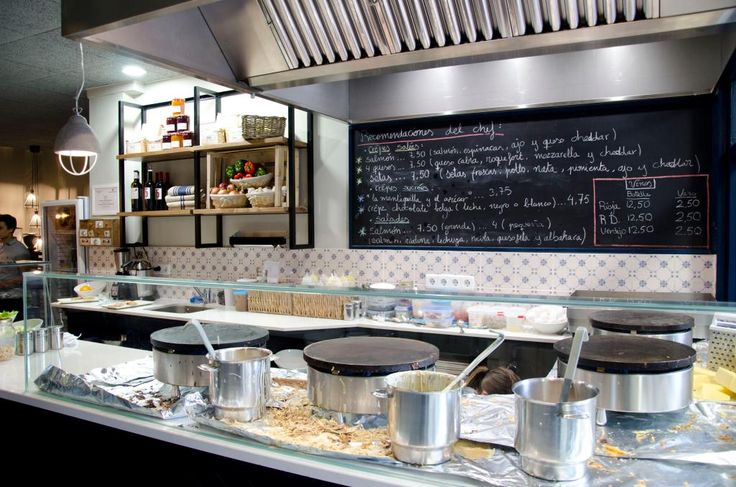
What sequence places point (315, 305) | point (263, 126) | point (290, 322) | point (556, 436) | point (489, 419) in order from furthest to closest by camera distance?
point (263, 126), point (315, 305), point (290, 322), point (489, 419), point (556, 436)

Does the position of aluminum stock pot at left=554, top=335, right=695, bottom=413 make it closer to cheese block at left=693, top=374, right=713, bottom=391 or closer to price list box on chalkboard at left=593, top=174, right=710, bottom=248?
cheese block at left=693, top=374, right=713, bottom=391

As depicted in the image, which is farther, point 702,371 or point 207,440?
point 702,371

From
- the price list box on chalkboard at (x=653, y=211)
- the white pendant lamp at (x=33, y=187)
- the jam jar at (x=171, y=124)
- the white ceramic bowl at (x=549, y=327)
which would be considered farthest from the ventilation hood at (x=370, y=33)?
the white pendant lamp at (x=33, y=187)

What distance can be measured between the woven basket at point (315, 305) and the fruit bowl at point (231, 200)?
1.20 meters

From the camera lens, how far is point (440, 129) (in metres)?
3.82

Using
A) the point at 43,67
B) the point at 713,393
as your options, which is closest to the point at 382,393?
the point at 713,393

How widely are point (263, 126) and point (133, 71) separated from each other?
5.41 feet

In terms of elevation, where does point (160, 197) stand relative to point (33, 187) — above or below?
below

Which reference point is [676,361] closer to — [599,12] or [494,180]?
[599,12]

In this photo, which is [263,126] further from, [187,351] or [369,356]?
[369,356]

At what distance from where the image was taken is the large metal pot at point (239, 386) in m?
1.28

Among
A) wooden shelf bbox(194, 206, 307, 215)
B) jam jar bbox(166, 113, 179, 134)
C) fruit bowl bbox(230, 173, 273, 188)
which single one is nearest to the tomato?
fruit bowl bbox(230, 173, 273, 188)

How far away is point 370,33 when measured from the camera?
A: 204 cm

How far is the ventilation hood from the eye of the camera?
68.0 inches
